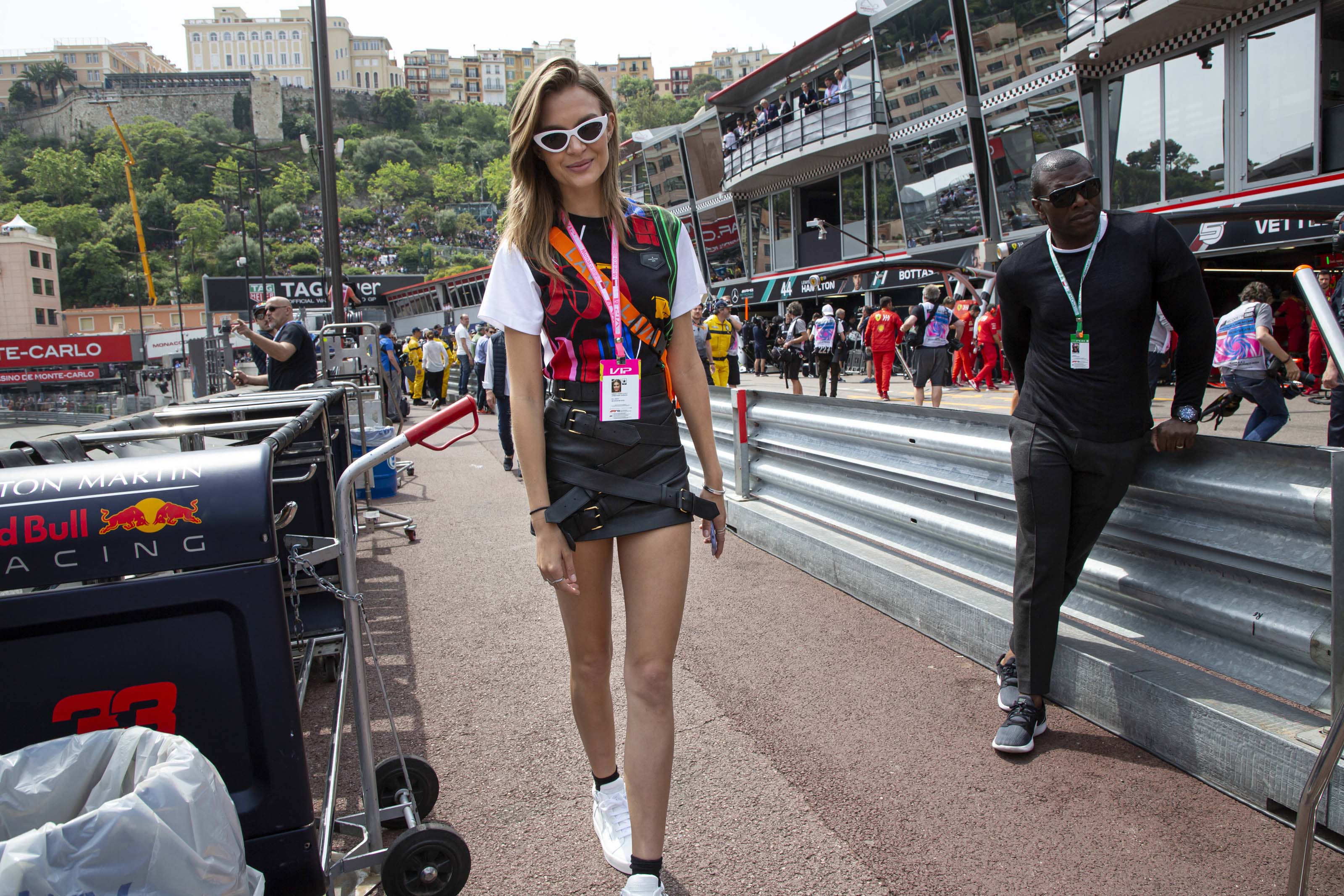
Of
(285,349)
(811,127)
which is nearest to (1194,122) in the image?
(811,127)

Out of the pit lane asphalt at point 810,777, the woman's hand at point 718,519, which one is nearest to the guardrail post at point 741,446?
the pit lane asphalt at point 810,777

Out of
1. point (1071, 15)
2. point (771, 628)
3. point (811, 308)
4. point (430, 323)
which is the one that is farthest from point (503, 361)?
point (430, 323)

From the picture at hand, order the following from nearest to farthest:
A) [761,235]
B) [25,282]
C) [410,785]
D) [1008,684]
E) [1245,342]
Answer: [410,785]
[1008,684]
[1245,342]
[761,235]
[25,282]

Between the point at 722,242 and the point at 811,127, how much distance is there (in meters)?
10.6

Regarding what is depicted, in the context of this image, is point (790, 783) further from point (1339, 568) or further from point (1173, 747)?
point (1339, 568)

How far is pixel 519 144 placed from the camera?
88.4 inches

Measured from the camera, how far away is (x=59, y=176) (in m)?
140

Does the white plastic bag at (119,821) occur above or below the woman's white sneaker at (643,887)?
above

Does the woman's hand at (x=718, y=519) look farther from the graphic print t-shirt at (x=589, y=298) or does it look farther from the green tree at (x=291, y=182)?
the green tree at (x=291, y=182)

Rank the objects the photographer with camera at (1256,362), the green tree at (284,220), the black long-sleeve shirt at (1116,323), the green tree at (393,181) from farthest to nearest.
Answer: the green tree at (393,181), the green tree at (284,220), the photographer with camera at (1256,362), the black long-sleeve shirt at (1116,323)

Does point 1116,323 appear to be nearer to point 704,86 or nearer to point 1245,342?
point 1245,342

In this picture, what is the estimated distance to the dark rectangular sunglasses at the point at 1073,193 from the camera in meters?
2.91

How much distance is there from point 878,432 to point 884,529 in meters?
0.57

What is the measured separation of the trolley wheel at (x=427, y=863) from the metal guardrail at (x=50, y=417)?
34.5 meters
